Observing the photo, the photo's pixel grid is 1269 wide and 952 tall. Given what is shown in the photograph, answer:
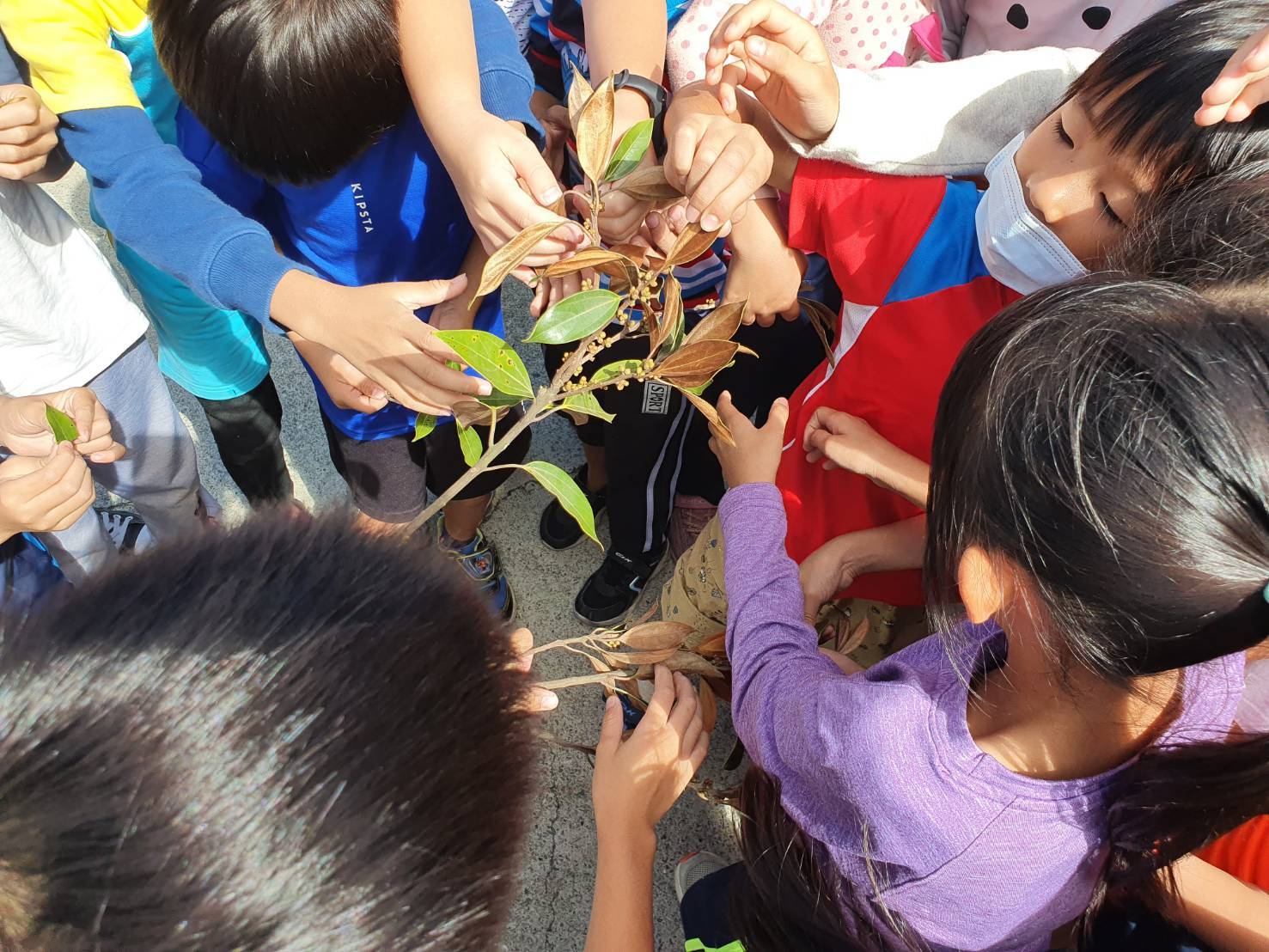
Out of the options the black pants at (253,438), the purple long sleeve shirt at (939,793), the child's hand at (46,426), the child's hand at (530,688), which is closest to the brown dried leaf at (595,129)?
the child's hand at (530,688)

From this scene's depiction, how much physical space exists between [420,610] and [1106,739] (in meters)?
0.63

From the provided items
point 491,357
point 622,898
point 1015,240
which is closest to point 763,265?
point 1015,240

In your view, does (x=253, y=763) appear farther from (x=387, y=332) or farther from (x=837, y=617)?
(x=837, y=617)

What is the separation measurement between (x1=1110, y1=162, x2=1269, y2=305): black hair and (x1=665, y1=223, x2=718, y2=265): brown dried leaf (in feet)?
1.42

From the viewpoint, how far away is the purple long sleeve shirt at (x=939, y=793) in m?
0.69

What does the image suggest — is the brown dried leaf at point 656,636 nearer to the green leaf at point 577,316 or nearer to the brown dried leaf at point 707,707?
the brown dried leaf at point 707,707

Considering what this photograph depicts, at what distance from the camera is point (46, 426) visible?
1.07m

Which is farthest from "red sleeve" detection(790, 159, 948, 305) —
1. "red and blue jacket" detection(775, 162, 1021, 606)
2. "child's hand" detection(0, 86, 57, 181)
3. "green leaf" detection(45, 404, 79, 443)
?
"child's hand" detection(0, 86, 57, 181)

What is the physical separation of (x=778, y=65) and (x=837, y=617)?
2.64 feet

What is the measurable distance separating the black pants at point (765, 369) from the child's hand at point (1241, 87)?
2.44 ft

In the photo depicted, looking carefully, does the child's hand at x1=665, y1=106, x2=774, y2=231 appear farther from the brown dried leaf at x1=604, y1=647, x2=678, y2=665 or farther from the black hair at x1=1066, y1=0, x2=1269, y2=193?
the brown dried leaf at x1=604, y1=647, x2=678, y2=665

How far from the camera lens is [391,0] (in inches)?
39.4

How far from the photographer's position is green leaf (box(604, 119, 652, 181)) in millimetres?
821

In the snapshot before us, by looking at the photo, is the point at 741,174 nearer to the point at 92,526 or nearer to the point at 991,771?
the point at 991,771
